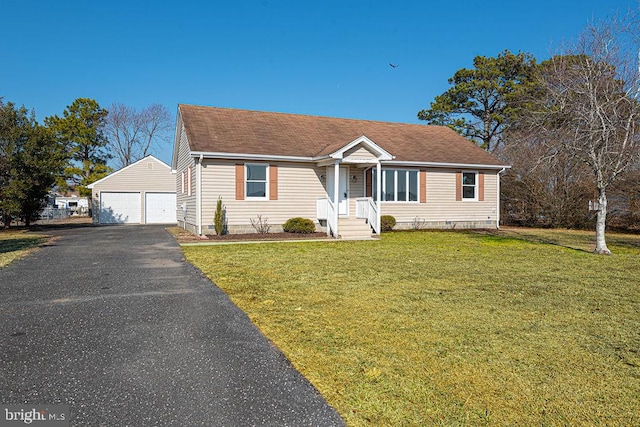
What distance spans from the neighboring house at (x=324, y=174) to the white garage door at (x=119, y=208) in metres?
8.57

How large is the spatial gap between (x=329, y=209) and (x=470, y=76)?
22953 millimetres

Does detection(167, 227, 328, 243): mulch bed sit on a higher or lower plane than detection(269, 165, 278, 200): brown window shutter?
lower

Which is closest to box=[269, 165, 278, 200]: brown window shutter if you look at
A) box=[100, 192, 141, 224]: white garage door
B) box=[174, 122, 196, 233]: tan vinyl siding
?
box=[174, 122, 196, 233]: tan vinyl siding

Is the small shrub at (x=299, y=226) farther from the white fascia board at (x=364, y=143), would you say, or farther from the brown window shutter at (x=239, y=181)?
the white fascia board at (x=364, y=143)

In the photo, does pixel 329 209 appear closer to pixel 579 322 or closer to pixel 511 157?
pixel 579 322

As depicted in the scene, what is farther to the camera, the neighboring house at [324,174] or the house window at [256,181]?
the house window at [256,181]

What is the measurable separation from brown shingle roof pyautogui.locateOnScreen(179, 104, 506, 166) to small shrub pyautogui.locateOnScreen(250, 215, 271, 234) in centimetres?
243

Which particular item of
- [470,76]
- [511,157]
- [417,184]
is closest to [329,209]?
[417,184]

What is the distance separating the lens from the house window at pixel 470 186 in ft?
62.7

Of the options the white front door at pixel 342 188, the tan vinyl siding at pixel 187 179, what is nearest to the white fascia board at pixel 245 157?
the white front door at pixel 342 188

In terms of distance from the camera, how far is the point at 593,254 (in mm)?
11375

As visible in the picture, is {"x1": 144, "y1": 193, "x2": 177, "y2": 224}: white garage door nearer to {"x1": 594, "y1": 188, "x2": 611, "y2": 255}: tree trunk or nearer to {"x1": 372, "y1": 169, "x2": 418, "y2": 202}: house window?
{"x1": 372, "y1": 169, "x2": 418, "y2": 202}: house window

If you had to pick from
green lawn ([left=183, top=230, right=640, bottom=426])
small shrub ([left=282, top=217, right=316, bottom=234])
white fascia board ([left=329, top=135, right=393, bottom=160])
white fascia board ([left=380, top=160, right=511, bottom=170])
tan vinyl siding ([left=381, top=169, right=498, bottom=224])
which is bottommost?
green lawn ([left=183, top=230, right=640, bottom=426])

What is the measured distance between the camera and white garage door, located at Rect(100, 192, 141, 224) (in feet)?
90.1
